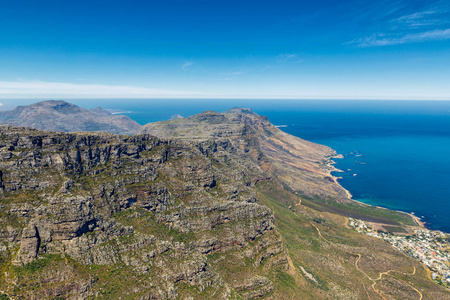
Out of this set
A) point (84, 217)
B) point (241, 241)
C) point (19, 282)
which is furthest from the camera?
point (241, 241)

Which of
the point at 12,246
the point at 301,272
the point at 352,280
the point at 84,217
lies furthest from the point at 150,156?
the point at 352,280

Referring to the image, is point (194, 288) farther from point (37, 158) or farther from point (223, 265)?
point (37, 158)

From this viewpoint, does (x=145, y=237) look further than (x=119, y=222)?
No

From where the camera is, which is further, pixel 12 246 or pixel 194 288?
pixel 194 288

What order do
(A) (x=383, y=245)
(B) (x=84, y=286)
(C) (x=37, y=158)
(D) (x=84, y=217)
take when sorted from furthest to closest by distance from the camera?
1. (A) (x=383, y=245)
2. (C) (x=37, y=158)
3. (D) (x=84, y=217)
4. (B) (x=84, y=286)

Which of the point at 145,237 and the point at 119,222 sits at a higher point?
the point at 119,222

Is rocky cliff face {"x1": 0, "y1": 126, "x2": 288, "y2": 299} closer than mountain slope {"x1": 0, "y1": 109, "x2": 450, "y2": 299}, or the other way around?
rocky cliff face {"x1": 0, "y1": 126, "x2": 288, "y2": 299}

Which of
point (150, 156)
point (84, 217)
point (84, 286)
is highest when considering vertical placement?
point (150, 156)

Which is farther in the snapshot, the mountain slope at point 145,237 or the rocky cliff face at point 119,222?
the mountain slope at point 145,237
